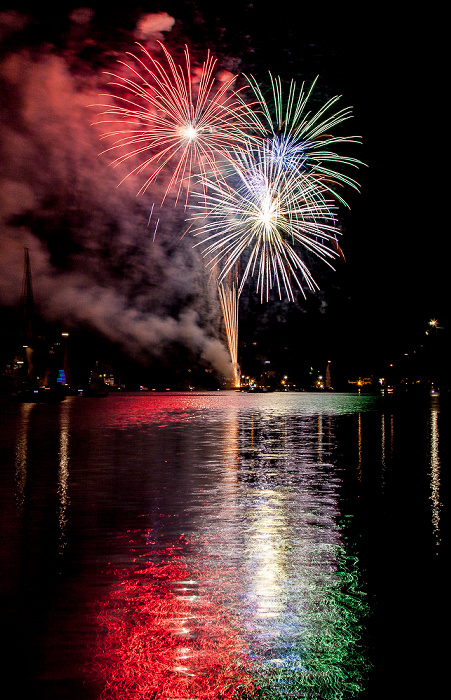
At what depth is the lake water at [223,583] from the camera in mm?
3650

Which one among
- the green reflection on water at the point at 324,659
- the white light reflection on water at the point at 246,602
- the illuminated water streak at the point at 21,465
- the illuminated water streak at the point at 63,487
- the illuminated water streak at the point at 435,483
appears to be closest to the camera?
the green reflection on water at the point at 324,659

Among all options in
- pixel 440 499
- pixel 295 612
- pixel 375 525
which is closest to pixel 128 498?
pixel 375 525

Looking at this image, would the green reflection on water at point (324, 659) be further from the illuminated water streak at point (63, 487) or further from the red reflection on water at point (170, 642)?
the illuminated water streak at point (63, 487)

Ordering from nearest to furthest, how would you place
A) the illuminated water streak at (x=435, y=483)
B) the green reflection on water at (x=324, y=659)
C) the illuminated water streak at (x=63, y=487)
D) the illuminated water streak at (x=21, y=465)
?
the green reflection on water at (x=324, y=659) < the illuminated water streak at (x=63, y=487) < the illuminated water streak at (x=435, y=483) < the illuminated water streak at (x=21, y=465)

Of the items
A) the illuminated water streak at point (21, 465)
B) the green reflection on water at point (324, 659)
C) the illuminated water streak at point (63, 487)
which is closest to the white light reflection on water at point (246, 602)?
the green reflection on water at point (324, 659)

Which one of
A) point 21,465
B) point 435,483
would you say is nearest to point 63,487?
point 21,465

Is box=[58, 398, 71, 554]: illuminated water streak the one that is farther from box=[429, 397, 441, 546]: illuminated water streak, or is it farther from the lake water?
box=[429, 397, 441, 546]: illuminated water streak

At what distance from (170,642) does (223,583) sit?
1.29 m

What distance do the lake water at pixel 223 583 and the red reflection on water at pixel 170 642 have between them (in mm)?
12

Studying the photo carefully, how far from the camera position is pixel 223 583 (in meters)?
5.32

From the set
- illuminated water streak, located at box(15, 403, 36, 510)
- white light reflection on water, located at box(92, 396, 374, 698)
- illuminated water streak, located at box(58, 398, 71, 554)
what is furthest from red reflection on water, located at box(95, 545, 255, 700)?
illuminated water streak, located at box(15, 403, 36, 510)

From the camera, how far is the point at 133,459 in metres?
14.5

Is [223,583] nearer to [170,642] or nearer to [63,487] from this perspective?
[170,642]

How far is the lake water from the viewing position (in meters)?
3.65
